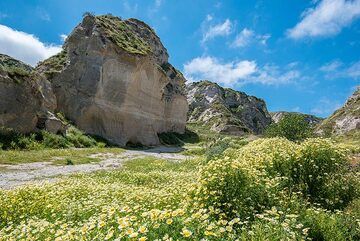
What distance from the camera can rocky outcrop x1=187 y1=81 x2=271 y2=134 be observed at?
12988 cm

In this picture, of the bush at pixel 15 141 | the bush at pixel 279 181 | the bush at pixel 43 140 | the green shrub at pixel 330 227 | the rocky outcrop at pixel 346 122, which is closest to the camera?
the green shrub at pixel 330 227

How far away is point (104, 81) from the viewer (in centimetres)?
5050

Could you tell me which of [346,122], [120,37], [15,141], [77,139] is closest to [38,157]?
[15,141]

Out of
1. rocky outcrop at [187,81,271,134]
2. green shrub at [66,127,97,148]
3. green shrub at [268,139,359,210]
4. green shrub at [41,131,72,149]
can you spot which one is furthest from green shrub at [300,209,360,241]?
rocky outcrop at [187,81,271,134]

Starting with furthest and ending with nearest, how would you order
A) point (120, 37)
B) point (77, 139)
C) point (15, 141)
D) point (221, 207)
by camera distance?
point (120, 37), point (77, 139), point (15, 141), point (221, 207)

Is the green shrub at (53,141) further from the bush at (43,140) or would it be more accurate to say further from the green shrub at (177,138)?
the green shrub at (177,138)

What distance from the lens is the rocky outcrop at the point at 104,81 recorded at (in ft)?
161

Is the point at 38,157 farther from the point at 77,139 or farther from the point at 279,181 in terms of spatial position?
the point at 279,181

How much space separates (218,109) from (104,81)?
99.9 m

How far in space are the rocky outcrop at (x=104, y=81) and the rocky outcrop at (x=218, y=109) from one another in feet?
222

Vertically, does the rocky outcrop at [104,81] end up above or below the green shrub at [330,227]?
above

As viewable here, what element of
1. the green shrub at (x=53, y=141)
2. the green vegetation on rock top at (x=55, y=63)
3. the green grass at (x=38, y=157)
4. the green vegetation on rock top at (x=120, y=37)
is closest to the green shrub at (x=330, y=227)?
the green grass at (x=38, y=157)

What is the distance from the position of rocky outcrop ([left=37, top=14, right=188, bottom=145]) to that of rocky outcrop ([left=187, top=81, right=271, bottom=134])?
2668 inches

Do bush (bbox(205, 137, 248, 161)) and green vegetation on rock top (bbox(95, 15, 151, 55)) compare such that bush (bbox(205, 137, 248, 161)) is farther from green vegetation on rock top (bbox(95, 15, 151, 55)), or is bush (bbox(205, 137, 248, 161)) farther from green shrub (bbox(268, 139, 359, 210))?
green vegetation on rock top (bbox(95, 15, 151, 55))
